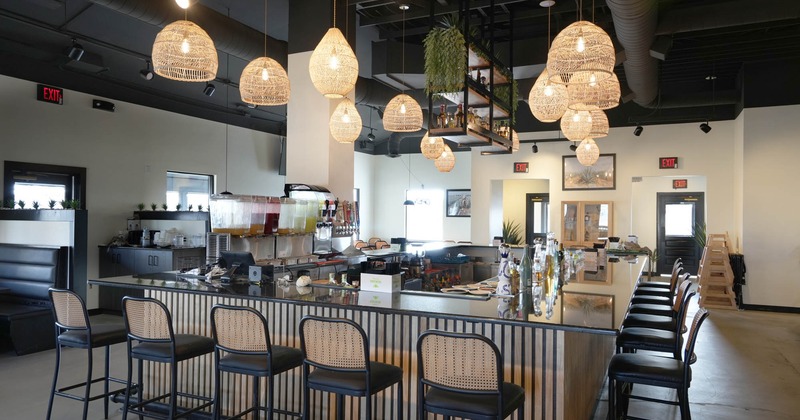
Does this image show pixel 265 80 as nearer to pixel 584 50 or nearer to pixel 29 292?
pixel 584 50

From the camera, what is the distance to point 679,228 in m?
13.2

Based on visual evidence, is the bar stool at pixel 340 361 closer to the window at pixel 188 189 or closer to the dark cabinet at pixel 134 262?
the dark cabinet at pixel 134 262

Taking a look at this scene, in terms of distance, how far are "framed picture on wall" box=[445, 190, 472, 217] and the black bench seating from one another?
10.6m

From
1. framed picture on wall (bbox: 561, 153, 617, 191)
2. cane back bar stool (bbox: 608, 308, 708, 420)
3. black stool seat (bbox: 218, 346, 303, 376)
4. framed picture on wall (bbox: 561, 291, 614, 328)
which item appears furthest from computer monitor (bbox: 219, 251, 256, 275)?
framed picture on wall (bbox: 561, 153, 617, 191)

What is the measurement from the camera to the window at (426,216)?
15492 millimetres

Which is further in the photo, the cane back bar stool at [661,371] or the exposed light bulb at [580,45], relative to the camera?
the exposed light bulb at [580,45]

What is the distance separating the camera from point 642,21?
215 inches

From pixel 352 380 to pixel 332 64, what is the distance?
2285 mm

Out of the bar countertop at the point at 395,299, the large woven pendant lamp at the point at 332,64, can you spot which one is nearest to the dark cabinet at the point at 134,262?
the bar countertop at the point at 395,299

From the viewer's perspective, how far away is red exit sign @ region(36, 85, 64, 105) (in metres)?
7.84

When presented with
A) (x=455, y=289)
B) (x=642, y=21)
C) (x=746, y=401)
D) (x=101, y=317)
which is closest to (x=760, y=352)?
(x=746, y=401)

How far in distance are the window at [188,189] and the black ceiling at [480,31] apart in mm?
1261

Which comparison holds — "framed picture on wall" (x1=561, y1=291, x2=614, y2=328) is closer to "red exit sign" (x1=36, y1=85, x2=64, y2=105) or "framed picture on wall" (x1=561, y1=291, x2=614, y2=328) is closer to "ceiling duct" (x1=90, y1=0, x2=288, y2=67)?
"ceiling duct" (x1=90, y1=0, x2=288, y2=67)

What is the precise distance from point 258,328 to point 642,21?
487cm
